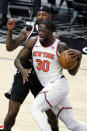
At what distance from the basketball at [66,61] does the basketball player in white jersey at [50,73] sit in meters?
0.05

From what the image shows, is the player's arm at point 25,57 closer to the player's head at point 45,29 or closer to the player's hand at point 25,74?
the player's hand at point 25,74

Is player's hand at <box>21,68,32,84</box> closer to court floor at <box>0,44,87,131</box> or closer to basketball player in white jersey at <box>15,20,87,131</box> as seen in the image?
basketball player in white jersey at <box>15,20,87,131</box>

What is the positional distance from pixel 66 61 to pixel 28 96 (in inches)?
117

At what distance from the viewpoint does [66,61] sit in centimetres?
539

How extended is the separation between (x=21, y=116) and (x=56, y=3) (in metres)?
11.3

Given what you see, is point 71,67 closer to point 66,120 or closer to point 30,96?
point 66,120

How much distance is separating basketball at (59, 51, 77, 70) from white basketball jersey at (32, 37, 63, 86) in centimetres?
12

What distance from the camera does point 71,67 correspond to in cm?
549

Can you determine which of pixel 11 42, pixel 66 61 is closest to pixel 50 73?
pixel 66 61

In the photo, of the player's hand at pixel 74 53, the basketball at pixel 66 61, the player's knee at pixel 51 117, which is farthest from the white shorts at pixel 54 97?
the player's knee at pixel 51 117

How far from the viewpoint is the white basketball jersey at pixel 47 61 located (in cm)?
555

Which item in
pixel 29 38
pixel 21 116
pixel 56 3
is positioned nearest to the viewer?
pixel 29 38

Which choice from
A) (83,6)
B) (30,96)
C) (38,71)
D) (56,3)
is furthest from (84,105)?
(56,3)

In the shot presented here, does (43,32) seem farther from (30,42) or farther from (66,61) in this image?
(66,61)
